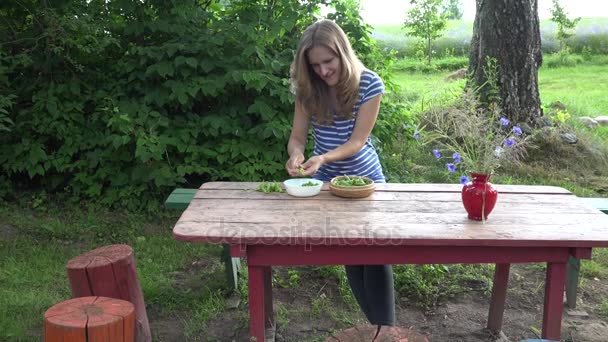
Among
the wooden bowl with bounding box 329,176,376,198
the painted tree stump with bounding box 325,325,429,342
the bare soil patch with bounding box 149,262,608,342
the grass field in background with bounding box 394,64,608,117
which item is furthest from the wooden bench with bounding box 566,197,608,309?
the grass field in background with bounding box 394,64,608,117

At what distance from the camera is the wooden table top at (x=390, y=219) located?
83.9 inches

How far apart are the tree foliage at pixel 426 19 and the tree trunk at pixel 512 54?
6736 mm

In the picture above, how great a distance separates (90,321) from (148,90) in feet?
9.84

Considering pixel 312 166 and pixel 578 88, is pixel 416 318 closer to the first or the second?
pixel 312 166

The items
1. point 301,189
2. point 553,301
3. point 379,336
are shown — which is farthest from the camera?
point 301,189

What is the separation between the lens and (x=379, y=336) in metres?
1.87

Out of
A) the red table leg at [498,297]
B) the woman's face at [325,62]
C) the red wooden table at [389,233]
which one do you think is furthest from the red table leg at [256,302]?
the red table leg at [498,297]

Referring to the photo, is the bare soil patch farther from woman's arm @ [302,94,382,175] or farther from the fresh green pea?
woman's arm @ [302,94,382,175]

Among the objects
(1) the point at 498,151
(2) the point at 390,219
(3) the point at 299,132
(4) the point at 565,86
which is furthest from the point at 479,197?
(4) the point at 565,86

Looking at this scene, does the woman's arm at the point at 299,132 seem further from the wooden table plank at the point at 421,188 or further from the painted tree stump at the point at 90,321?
the painted tree stump at the point at 90,321

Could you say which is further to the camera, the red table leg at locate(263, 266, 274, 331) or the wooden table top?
the red table leg at locate(263, 266, 274, 331)

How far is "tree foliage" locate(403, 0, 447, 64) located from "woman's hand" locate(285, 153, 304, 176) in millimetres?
10520

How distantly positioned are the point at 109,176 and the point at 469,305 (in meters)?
3.19

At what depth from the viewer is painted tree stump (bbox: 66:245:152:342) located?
2668mm
